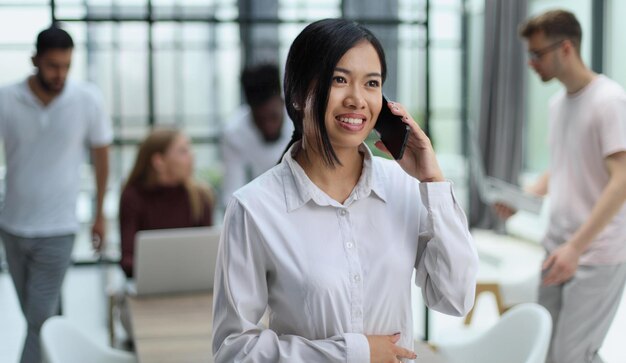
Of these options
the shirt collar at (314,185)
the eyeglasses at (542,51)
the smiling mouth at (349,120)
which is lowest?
the shirt collar at (314,185)

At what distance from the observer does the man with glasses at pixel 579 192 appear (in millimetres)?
3164

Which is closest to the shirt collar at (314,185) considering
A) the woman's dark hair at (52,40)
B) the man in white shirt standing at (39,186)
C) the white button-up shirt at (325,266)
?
the white button-up shirt at (325,266)

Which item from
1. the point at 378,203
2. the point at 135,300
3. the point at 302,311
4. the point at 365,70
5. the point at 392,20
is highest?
the point at 392,20

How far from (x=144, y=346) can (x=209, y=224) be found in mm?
1675

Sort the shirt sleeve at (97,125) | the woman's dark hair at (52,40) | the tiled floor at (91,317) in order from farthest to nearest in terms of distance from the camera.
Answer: the tiled floor at (91,317), the shirt sleeve at (97,125), the woman's dark hair at (52,40)

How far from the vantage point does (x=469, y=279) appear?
1707 millimetres

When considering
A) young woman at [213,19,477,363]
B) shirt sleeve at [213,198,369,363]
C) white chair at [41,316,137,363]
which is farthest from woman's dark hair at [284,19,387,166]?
white chair at [41,316,137,363]

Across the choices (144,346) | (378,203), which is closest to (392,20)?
(144,346)

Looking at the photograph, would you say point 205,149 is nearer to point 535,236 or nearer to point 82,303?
point 82,303

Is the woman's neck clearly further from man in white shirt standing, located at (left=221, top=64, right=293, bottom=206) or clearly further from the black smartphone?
man in white shirt standing, located at (left=221, top=64, right=293, bottom=206)

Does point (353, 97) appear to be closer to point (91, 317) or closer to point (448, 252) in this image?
point (448, 252)

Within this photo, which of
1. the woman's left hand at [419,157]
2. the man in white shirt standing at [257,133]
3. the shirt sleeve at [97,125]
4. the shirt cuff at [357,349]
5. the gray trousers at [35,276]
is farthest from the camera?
the man in white shirt standing at [257,133]

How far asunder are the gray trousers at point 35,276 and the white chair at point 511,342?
201 centimetres

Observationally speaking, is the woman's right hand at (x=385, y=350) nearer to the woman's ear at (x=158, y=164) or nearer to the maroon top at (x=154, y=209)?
the maroon top at (x=154, y=209)
